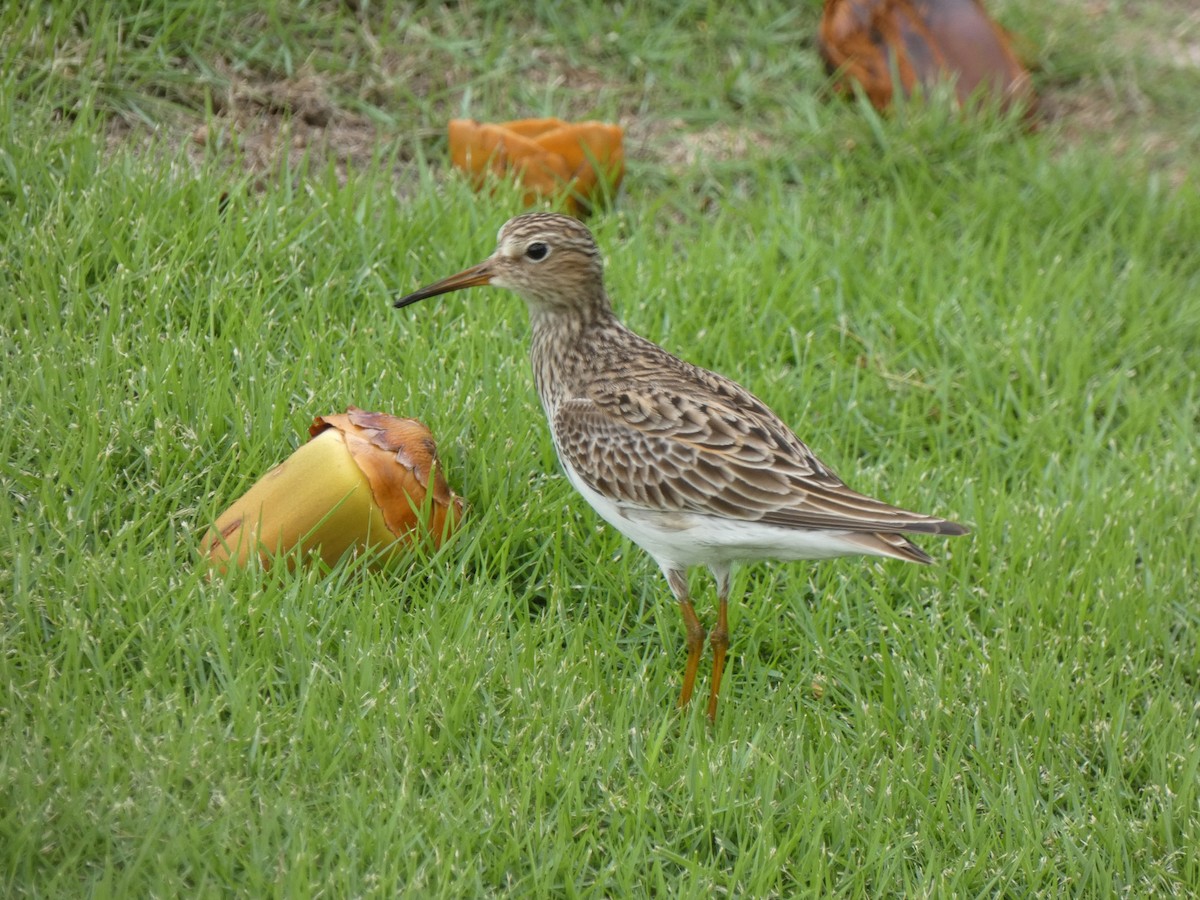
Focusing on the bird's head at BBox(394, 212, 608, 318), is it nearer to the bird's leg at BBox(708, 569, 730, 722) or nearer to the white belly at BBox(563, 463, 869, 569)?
the white belly at BBox(563, 463, 869, 569)

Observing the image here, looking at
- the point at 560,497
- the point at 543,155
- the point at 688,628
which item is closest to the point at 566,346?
the point at 560,497

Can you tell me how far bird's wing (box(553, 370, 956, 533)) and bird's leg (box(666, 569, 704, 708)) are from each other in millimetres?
298

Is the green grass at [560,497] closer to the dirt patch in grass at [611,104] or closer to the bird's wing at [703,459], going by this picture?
the dirt patch in grass at [611,104]

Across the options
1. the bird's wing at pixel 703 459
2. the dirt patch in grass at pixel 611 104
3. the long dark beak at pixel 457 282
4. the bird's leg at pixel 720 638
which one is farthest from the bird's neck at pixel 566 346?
the dirt patch in grass at pixel 611 104

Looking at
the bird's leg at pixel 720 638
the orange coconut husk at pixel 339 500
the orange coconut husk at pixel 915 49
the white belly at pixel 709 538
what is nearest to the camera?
the white belly at pixel 709 538

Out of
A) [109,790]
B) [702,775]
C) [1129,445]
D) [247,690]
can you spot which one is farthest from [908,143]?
[109,790]

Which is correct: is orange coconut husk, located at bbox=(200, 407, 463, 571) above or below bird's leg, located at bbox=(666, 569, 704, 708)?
above

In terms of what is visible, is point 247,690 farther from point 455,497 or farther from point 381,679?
point 455,497

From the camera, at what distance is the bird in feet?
16.1

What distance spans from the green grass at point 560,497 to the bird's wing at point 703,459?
521 millimetres

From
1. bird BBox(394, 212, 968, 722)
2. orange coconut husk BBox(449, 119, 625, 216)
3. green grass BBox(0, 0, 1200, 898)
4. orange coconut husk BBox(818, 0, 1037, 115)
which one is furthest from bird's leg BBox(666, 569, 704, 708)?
orange coconut husk BBox(818, 0, 1037, 115)

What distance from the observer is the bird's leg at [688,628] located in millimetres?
5199

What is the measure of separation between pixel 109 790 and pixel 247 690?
0.59 m

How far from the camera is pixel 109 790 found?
13.5 ft
